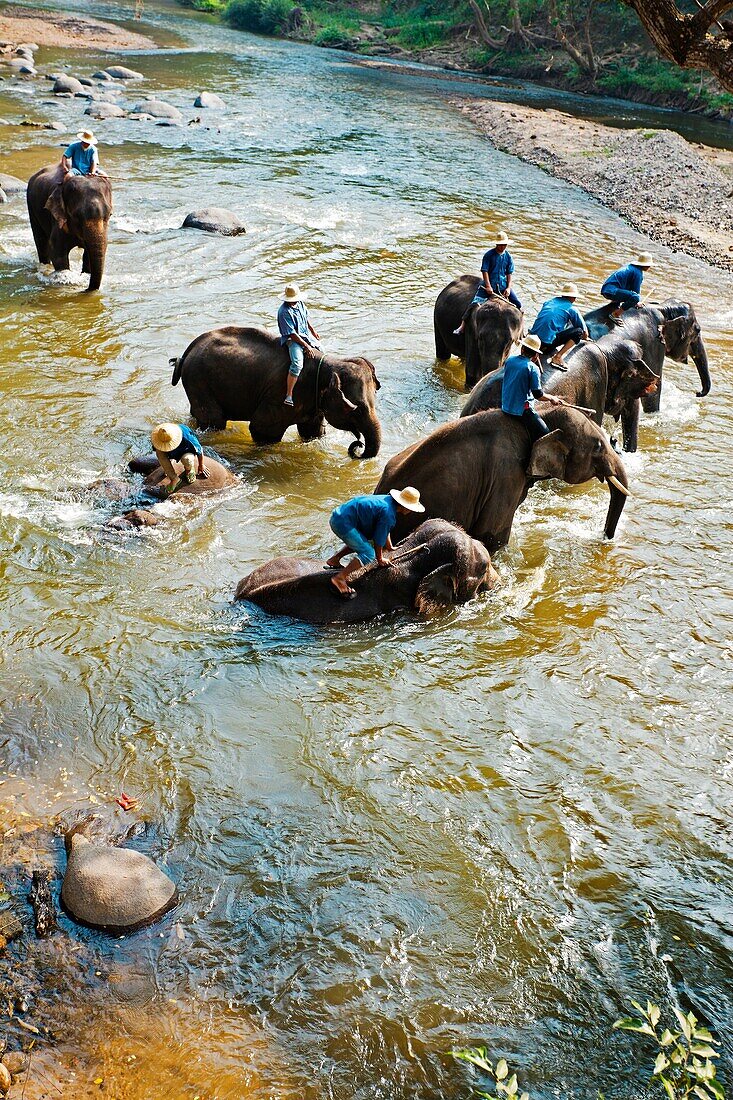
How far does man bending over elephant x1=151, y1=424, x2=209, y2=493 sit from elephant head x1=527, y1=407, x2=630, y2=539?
3.33 metres

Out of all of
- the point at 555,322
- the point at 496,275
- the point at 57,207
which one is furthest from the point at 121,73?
the point at 555,322

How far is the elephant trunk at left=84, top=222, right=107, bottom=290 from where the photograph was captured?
A: 15.1m

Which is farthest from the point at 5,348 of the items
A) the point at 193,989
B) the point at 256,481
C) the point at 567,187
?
the point at 567,187

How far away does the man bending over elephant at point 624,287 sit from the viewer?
12.3 metres

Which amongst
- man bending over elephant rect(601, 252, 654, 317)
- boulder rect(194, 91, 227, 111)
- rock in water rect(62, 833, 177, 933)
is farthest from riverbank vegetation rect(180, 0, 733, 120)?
rock in water rect(62, 833, 177, 933)

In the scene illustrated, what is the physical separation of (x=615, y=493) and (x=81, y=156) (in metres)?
10.7

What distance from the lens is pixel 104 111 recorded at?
2912 cm

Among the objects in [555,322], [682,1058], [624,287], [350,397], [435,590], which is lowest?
[435,590]

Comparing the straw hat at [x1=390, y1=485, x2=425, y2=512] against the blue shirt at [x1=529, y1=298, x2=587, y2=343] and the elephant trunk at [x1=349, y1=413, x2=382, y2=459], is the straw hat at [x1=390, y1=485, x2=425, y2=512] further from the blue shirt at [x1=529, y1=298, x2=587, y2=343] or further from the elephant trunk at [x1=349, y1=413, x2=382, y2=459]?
the blue shirt at [x1=529, y1=298, x2=587, y2=343]

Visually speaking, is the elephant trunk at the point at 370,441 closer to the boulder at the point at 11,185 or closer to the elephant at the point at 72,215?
the elephant at the point at 72,215

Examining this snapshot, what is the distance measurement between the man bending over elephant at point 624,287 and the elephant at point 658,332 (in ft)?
0.45

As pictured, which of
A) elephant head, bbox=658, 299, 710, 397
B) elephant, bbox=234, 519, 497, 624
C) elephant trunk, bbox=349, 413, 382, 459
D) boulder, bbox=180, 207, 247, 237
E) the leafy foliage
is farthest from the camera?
boulder, bbox=180, 207, 247, 237

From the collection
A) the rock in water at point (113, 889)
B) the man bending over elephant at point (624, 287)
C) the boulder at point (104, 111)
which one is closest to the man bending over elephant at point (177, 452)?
the rock in water at point (113, 889)

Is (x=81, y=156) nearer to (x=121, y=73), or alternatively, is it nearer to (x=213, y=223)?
(x=213, y=223)
